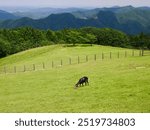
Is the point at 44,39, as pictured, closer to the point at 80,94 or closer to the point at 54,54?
the point at 54,54

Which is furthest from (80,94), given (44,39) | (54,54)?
(44,39)

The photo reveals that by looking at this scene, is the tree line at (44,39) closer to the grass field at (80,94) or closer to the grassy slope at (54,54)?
the grassy slope at (54,54)

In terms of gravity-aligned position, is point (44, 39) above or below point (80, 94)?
below

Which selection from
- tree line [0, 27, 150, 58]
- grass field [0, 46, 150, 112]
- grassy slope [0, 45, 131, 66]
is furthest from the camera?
tree line [0, 27, 150, 58]

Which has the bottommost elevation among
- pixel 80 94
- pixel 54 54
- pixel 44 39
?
pixel 44 39

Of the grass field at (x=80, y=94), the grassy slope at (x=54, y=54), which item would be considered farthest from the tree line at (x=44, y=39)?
the grass field at (x=80, y=94)

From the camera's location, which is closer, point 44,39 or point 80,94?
point 80,94

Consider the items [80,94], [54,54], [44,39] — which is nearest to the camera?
[80,94]

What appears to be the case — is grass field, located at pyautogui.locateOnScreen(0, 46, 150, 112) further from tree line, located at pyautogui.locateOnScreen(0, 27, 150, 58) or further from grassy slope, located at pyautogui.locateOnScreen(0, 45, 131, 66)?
tree line, located at pyautogui.locateOnScreen(0, 27, 150, 58)

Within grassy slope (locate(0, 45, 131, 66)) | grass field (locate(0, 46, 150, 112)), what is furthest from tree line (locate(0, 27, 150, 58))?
grass field (locate(0, 46, 150, 112))

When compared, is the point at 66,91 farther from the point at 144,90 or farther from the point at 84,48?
the point at 84,48

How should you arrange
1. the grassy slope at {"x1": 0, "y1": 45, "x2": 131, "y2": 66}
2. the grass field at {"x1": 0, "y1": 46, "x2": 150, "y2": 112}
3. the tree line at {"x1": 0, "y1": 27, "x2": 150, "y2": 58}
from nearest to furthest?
the grass field at {"x1": 0, "y1": 46, "x2": 150, "y2": 112} → the grassy slope at {"x1": 0, "y1": 45, "x2": 131, "y2": 66} → the tree line at {"x1": 0, "y1": 27, "x2": 150, "y2": 58}

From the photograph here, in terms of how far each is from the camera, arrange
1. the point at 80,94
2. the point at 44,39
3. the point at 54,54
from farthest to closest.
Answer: the point at 44,39 → the point at 54,54 → the point at 80,94

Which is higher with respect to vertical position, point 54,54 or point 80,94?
point 80,94
